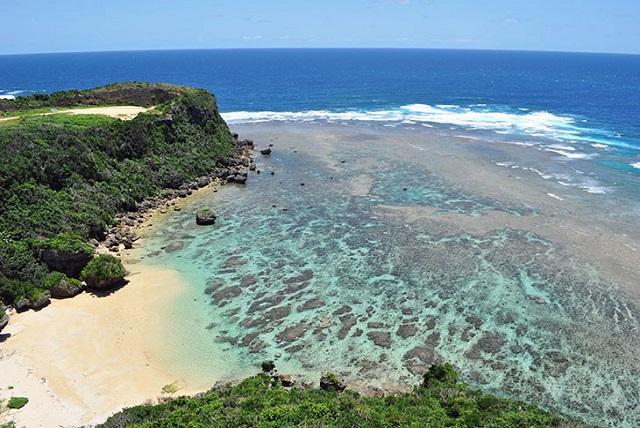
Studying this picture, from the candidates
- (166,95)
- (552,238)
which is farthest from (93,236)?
(552,238)

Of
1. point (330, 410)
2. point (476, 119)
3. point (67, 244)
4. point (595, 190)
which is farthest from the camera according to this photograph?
point (476, 119)

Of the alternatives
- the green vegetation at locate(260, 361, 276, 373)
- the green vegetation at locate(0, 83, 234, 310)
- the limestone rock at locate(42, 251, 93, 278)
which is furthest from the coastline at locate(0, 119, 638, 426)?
the green vegetation at locate(0, 83, 234, 310)

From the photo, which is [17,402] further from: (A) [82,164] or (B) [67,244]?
(A) [82,164]

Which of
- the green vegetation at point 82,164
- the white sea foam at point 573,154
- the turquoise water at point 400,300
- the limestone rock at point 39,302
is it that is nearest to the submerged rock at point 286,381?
the turquoise water at point 400,300

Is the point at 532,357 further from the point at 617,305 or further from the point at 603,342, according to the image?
the point at 617,305

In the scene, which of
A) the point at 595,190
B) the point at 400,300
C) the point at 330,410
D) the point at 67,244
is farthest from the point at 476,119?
the point at 330,410

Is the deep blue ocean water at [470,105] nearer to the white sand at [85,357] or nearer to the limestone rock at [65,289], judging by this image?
the white sand at [85,357]
